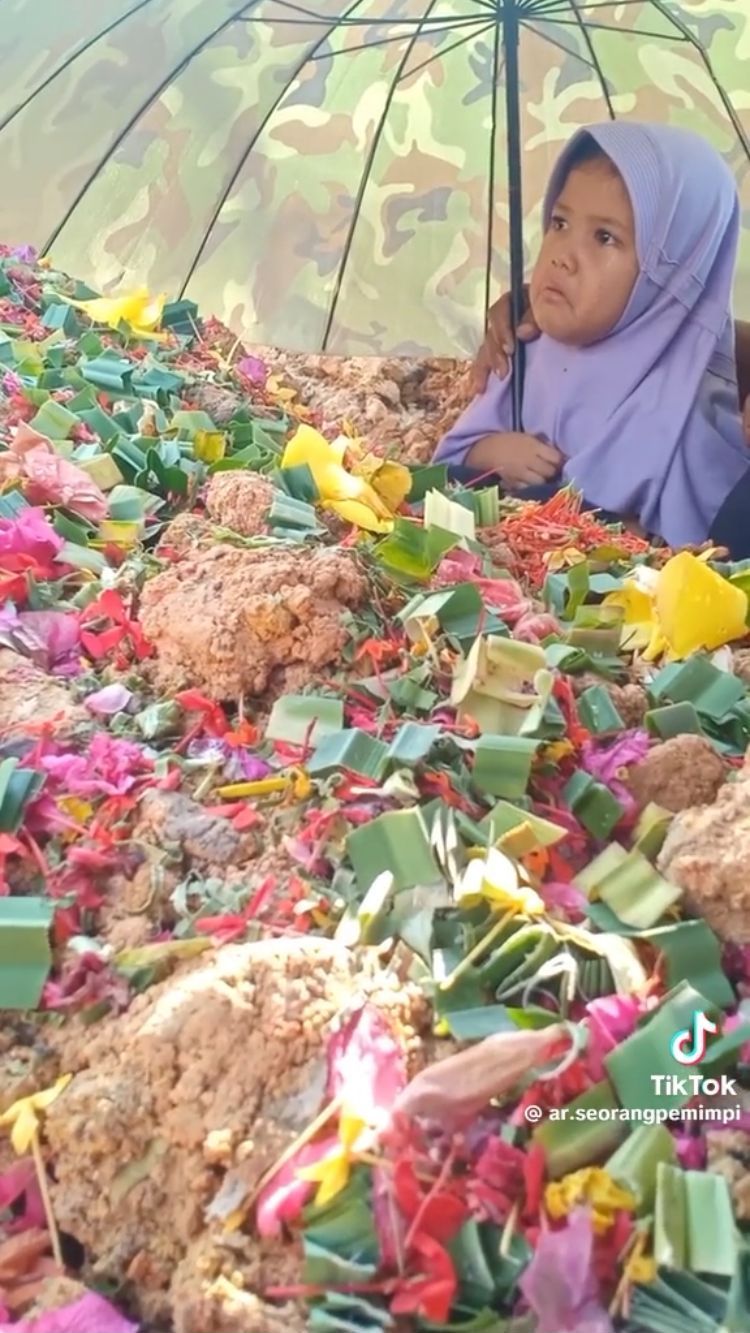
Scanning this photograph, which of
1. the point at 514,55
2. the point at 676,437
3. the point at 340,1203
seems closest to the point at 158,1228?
the point at 340,1203

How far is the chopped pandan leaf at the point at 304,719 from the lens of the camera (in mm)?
894

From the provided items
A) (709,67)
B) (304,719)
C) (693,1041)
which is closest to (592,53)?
(709,67)

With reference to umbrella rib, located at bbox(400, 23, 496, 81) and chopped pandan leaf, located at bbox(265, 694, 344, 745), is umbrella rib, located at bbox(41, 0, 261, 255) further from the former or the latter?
chopped pandan leaf, located at bbox(265, 694, 344, 745)

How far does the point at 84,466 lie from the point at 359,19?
0.74m

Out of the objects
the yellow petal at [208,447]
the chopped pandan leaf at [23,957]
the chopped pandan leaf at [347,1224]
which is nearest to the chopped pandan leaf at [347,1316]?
the chopped pandan leaf at [347,1224]

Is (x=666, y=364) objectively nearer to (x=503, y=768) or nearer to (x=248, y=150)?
(x=248, y=150)

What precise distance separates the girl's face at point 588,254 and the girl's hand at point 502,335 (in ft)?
0.42

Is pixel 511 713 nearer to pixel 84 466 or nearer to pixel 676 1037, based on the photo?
pixel 676 1037

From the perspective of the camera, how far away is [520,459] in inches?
68.9

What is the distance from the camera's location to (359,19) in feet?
5.20

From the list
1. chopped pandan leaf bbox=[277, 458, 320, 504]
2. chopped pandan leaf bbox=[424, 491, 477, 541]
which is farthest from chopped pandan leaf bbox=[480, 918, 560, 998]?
chopped pandan leaf bbox=[277, 458, 320, 504]

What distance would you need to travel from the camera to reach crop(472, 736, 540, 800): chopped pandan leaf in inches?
33.1

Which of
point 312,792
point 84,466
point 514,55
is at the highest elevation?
point 514,55

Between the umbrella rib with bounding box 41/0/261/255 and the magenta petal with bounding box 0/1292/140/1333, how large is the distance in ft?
4.88
